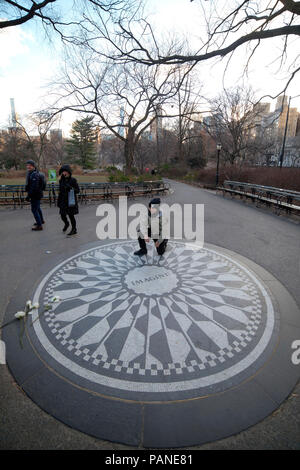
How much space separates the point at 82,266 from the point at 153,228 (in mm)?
1825

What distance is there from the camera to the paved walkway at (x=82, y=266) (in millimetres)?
1972

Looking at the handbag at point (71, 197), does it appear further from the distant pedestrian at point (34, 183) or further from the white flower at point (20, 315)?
the white flower at point (20, 315)

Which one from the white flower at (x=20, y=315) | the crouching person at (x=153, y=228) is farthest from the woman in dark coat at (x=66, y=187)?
the white flower at (x=20, y=315)

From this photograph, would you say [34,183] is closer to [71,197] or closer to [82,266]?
[71,197]

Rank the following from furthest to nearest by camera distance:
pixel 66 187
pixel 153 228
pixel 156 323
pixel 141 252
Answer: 1. pixel 66 187
2. pixel 141 252
3. pixel 153 228
4. pixel 156 323

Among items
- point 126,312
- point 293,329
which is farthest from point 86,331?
point 293,329

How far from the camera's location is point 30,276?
193 inches

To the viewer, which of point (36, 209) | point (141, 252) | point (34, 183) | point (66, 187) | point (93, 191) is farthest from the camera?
point (93, 191)

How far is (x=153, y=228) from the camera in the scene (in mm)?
5703

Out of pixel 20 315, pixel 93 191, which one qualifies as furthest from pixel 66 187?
pixel 93 191

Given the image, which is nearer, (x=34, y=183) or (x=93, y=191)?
(x=34, y=183)

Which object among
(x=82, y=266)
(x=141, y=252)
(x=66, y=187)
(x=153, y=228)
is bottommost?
(x=82, y=266)

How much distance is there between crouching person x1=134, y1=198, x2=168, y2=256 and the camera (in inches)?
220

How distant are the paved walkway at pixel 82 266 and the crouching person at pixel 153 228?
1.27 metres
